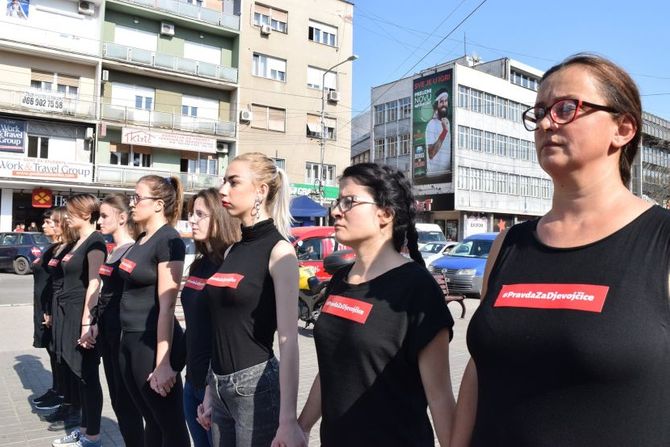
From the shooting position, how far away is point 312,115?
118ft

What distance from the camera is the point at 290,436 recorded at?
242cm

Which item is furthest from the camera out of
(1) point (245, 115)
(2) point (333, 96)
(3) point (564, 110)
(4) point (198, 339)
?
(2) point (333, 96)

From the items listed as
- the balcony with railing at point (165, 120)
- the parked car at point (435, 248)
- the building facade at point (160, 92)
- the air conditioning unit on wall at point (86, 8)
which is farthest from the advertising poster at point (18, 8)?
the parked car at point (435, 248)

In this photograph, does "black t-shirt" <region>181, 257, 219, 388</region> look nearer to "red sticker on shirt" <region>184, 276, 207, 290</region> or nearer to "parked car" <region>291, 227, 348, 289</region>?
"red sticker on shirt" <region>184, 276, 207, 290</region>

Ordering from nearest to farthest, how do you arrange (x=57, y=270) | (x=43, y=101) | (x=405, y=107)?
(x=57, y=270) → (x=43, y=101) → (x=405, y=107)

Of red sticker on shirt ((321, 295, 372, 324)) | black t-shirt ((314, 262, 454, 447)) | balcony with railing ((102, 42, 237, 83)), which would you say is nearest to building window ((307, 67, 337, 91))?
balcony with railing ((102, 42, 237, 83))

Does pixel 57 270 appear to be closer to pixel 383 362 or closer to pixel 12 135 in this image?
pixel 383 362

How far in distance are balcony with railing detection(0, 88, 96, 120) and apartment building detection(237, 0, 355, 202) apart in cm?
875

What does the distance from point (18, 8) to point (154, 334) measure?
29.4 meters

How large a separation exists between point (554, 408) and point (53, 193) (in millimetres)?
30496

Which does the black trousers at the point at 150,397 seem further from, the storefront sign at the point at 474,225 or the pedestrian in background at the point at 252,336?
the storefront sign at the point at 474,225

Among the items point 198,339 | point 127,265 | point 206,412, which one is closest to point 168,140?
point 127,265

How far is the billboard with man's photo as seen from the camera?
145 feet

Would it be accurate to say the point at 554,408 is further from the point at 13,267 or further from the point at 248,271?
the point at 13,267
